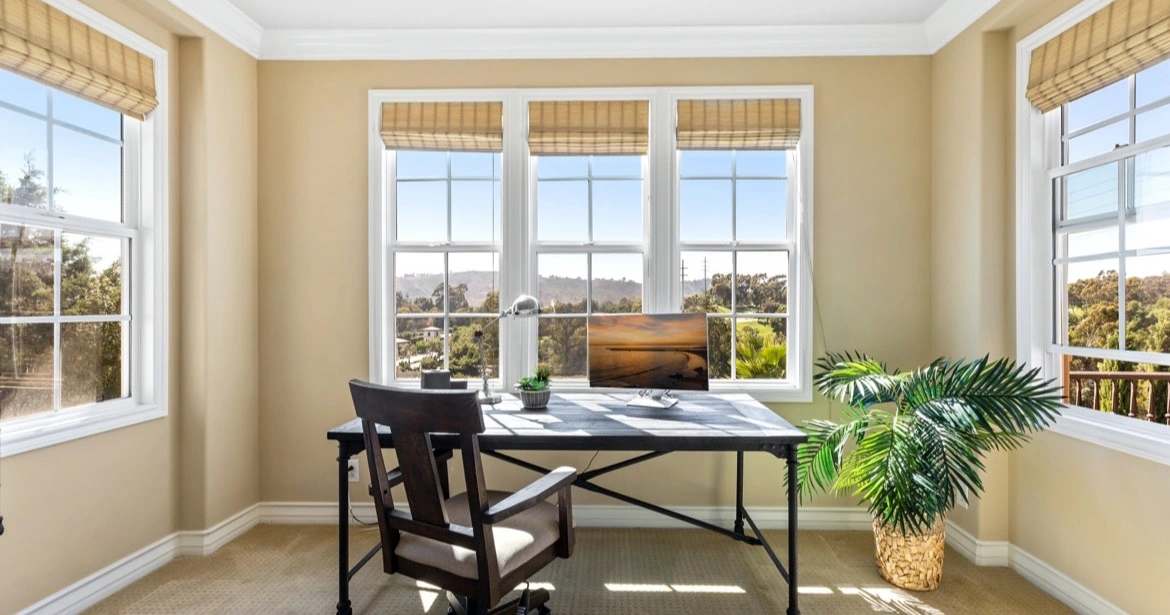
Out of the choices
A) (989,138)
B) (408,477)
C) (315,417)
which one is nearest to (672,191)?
(989,138)

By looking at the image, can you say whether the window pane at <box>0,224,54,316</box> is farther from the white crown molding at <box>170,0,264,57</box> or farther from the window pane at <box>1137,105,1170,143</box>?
the window pane at <box>1137,105,1170,143</box>

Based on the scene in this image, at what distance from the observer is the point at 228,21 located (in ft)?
9.11

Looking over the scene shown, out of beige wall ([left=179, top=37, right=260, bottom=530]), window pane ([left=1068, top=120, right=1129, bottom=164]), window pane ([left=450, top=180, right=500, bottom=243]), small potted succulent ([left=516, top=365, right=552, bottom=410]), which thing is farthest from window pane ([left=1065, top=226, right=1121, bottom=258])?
beige wall ([left=179, top=37, right=260, bottom=530])

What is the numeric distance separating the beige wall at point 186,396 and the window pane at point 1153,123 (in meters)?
4.06

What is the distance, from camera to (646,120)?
302 centimetres

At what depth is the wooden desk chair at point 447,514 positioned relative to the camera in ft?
5.16

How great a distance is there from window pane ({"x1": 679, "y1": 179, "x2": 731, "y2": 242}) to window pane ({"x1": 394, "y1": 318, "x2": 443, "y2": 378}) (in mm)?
1528

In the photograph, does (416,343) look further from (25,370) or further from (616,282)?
(25,370)

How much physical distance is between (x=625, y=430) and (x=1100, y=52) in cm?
236

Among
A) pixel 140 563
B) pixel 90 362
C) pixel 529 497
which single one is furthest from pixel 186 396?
pixel 529 497

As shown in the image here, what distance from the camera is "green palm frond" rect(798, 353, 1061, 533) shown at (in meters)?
2.12

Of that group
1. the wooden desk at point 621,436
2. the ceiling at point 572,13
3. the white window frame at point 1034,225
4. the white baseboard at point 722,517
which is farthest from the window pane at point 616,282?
the white window frame at point 1034,225

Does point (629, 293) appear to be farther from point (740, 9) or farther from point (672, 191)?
point (740, 9)

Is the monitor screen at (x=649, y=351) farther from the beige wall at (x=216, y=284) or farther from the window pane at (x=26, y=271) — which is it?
the window pane at (x=26, y=271)
